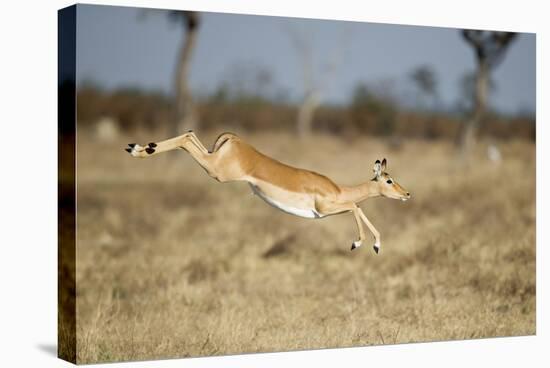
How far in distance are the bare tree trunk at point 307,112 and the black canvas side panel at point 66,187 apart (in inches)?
132

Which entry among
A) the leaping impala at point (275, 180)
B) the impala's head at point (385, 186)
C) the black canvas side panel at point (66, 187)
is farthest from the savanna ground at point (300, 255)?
the impala's head at point (385, 186)

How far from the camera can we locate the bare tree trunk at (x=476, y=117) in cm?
1288

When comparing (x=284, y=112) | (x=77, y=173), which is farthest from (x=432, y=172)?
(x=77, y=173)

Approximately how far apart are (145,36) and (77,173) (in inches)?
75.7

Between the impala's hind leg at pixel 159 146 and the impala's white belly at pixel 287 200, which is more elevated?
the impala's hind leg at pixel 159 146

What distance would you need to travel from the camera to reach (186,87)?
12359 mm

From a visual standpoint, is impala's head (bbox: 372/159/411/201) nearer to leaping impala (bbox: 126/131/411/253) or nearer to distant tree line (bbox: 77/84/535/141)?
leaping impala (bbox: 126/131/411/253)

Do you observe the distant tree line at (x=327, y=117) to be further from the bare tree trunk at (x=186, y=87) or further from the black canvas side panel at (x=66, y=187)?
the black canvas side panel at (x=66, y=187)

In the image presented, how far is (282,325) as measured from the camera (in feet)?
36.6

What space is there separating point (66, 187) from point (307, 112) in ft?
12.4

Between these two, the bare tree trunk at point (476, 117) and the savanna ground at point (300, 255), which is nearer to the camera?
the savanna ground at point (300, 255)

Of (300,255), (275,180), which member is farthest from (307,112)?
(275,180)

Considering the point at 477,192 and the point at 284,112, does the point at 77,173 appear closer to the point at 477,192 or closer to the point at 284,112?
the point at 284,112

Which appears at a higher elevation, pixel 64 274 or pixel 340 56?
pixel 340 56
